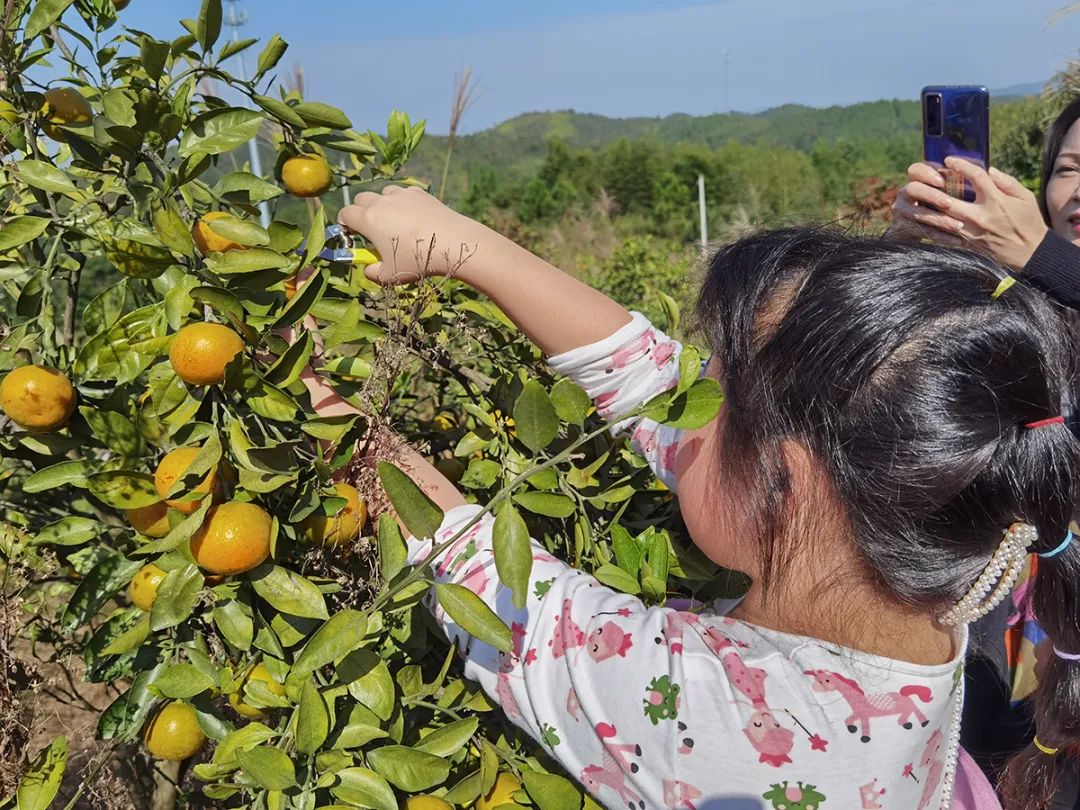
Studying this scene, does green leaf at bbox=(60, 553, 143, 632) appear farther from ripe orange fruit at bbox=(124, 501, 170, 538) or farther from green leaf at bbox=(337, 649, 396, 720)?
green leaf at bbox=(337, 649, 396, 720)

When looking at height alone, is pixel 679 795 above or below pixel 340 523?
below

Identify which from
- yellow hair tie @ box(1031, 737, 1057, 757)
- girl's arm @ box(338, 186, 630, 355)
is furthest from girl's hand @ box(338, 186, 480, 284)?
yellow hair tie @ box(1031, 737, 1057, 757)

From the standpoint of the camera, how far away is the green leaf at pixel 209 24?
2.26 feet

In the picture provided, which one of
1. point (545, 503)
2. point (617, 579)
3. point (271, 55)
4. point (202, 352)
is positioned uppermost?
point (271, 55)

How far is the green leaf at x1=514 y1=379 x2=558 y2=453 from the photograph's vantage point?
598 mm

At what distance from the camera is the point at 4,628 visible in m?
0.69

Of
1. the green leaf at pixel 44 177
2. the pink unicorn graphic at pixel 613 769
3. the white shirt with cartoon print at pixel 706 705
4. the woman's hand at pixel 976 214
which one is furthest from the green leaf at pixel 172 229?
the woman's hand at pixel 976 214

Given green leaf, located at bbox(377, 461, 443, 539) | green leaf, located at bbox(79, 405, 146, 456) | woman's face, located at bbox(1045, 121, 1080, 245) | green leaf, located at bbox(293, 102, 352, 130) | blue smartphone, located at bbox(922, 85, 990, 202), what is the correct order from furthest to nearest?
1. woman's face, located at bbox(1045, 121, 1080, 245)
2. blue smartphone, located at bbox(922, 85, 990, 202)
3. green leaf, located at bbox(293, 102, 352, 130)
4. green leaf, located at bbox(79, 405, 146, 456)
5. green leaf, located at bbox(377, 461, 443, 539)

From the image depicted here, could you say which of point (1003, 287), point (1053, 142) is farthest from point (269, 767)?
point (1053, 142)

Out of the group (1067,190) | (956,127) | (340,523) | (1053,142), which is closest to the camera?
(340,523)

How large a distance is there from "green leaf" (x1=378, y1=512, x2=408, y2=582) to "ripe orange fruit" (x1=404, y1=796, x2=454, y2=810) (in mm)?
197

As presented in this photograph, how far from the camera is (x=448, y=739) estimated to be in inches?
26.7

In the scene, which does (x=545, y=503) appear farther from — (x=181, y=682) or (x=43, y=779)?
(x=43, y=779)

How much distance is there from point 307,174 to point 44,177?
207mm
